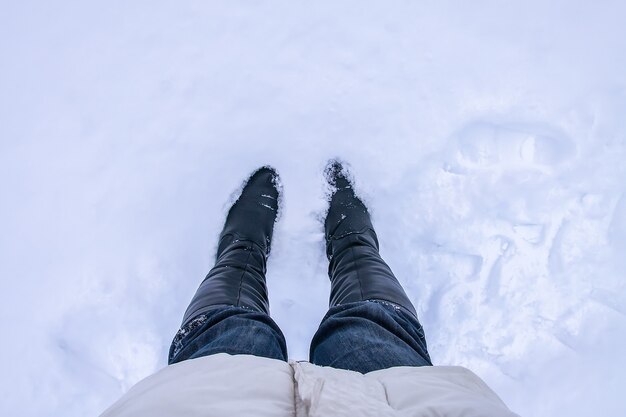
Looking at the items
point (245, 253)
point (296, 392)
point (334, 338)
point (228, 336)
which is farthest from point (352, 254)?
point (296, 392)

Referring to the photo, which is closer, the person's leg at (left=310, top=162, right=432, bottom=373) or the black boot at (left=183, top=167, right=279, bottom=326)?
the person's leg at (left=310, top=162, right=432, bottom=373)

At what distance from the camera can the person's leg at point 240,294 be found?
867 mm

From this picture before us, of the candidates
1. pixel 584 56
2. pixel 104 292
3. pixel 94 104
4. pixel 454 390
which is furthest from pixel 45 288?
pixel 584 56

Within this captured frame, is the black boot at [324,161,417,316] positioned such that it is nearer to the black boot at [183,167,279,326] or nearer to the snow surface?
the snow surface

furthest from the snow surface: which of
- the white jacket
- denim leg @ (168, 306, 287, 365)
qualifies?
the white jacket

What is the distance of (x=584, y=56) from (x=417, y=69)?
63cm

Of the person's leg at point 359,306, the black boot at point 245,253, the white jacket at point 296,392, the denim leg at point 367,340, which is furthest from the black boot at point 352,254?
the white jacket at point 296,392

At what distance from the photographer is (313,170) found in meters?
1.64

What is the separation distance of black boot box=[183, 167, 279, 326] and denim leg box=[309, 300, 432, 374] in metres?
0.27

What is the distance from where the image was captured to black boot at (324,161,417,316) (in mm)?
1145

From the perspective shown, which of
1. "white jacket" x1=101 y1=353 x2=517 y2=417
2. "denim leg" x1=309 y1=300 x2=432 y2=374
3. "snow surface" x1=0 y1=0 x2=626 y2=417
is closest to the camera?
"white jacket" x1=101 y1=353 x2=517 y2=417

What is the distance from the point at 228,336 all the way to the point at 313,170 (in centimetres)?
90

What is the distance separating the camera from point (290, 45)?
1.75m

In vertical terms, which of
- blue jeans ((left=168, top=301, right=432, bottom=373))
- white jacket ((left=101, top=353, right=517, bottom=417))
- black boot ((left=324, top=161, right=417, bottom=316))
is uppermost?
black boot ((left=324, top=161, right=417, bottom=316))
